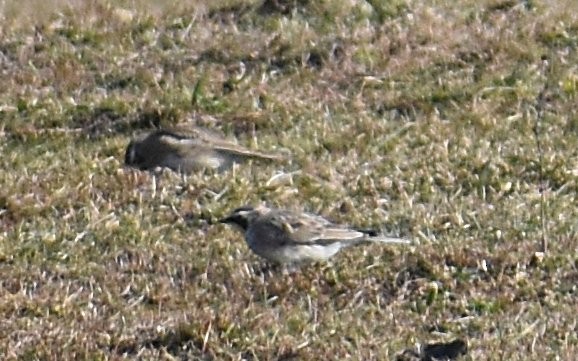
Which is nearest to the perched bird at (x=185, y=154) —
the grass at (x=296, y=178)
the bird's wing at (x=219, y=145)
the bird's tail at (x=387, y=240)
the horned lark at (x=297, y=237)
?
the bird's wing at (x=219, y=145)

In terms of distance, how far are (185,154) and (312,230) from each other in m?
2.31

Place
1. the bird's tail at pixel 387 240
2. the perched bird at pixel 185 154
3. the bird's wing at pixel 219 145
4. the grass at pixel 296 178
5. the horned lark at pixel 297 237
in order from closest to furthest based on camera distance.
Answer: the grass at pixel 296 178 < the horned lark at pixel 297 237 < the bird's tail at pixel 387 240 < the perched bird at pixel 185 154 < the bird's wing at pixel 219 145

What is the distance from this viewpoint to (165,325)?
25.2 feet

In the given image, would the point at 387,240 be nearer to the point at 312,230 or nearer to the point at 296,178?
the point at 312,230

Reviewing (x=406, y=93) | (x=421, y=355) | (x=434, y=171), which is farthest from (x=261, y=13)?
(x=421, y=355)

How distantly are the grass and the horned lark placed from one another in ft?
0.37

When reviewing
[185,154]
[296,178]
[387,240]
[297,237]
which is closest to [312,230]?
[297,237]

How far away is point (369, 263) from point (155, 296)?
1173mm

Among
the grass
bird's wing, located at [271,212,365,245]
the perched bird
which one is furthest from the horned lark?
the perched bird

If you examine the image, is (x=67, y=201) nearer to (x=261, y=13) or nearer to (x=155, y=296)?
(x=155, y=296)

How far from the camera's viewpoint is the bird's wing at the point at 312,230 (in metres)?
8.51

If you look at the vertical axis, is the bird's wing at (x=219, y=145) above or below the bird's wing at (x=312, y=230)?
below

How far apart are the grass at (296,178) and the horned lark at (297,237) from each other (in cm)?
11

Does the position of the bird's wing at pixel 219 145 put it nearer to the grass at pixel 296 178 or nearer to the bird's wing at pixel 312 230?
the grass at pixel 296 178
